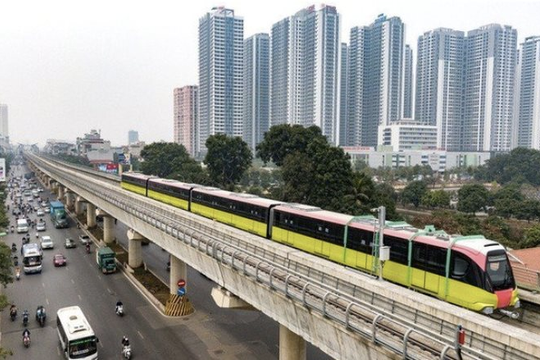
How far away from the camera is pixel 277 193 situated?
62719 millimetres

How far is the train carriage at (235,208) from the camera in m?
29.7

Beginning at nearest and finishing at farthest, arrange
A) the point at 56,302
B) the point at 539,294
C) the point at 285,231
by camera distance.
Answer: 1. the point at 539,294
2. the point at 285,231
3. the point at 56,302

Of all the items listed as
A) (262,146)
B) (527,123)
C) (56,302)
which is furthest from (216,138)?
(527,123)

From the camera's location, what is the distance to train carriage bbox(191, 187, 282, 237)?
29703mm

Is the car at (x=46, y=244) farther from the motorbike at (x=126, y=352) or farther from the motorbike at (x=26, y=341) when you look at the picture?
the motorbike at (x=126, y=352)

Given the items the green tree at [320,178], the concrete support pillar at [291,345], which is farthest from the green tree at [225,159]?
the concrete support pillar at [291,345]

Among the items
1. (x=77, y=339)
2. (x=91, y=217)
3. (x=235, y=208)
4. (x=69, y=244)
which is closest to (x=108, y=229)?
(x=69, y=244)

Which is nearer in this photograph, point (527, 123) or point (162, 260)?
point (162, 260)

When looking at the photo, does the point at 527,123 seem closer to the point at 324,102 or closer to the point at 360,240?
the point at 324,102

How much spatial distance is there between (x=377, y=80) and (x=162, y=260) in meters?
168

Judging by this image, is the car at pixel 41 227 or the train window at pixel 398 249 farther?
the car at pixel 41 227

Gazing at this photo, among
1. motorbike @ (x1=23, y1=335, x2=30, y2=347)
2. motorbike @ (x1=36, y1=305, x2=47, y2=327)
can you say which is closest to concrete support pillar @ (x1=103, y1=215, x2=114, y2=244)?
motorbike @ (x1=36, y1=305, x2=47, y2=327)

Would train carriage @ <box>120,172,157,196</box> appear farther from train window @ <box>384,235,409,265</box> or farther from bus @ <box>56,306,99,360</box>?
train window @ <box>384,235,409,265</box>

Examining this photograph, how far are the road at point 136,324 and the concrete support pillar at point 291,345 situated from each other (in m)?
7.05
